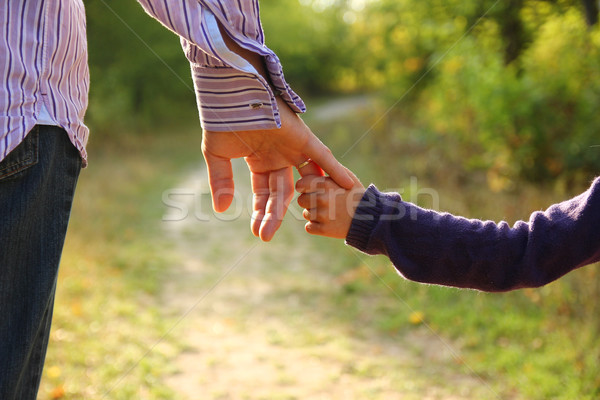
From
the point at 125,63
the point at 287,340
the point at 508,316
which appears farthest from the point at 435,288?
the point at 125,63

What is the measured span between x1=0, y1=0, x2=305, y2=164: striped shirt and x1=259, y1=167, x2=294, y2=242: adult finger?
185 mm

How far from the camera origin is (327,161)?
1481 millimetres

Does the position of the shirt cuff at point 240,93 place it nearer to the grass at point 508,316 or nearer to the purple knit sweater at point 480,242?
the purple knit sweater at point 480,242

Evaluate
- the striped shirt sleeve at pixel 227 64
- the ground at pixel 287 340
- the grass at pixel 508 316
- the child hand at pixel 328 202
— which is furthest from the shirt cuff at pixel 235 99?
the grass at pixel 508 316

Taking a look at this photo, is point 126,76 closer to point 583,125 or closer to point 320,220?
point 583,125

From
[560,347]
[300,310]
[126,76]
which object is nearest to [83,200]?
[300,310]

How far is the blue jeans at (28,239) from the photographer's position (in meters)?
1.07

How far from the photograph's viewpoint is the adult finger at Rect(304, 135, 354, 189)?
1457 mm

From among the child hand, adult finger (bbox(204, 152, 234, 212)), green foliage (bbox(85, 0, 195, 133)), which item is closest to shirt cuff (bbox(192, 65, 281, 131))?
adult finger (bbox(204, 152, 234, 212))

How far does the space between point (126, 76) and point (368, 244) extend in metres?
13.2

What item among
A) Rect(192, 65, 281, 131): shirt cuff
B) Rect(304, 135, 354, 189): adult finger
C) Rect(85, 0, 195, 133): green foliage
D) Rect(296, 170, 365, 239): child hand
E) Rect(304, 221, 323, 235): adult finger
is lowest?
Rect(304, 221, 323, 235): adult finger

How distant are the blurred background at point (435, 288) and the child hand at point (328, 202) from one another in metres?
1.81

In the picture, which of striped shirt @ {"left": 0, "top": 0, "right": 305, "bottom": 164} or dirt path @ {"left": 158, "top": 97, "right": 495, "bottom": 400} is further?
dirt path @ {"left": 158, "top": 97, "right": 495, "bottom": 400}

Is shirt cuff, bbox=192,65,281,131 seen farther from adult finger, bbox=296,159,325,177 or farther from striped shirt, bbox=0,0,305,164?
adult finger, bbox=296,159,325,177
